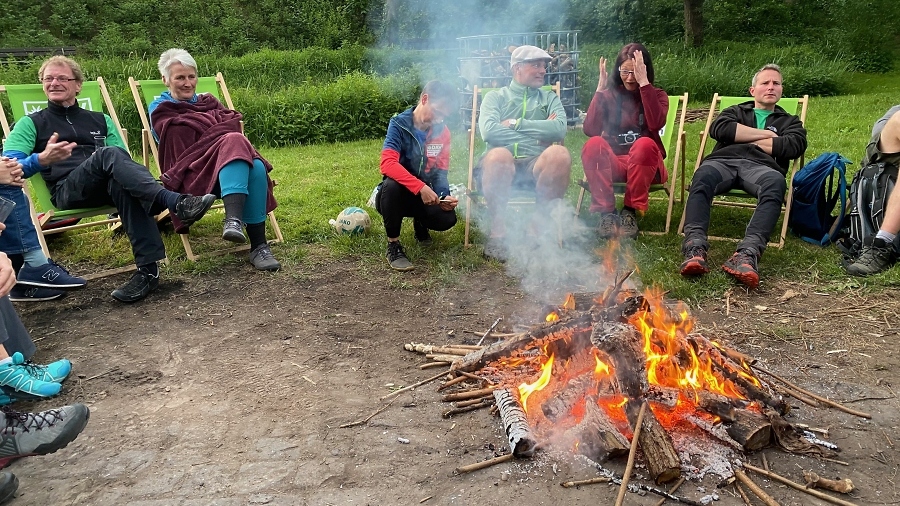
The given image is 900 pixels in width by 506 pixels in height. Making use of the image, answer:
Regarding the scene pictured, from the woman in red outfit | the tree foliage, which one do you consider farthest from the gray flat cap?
the tree foliage

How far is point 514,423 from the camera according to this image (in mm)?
2494

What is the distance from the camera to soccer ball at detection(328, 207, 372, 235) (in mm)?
5227

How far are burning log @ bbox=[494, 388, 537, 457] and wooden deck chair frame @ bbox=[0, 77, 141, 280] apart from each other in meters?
3.25

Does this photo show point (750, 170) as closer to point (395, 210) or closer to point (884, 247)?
point (884, 247)

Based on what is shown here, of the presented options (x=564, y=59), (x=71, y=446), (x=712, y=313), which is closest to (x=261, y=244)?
(x=71, y=446)

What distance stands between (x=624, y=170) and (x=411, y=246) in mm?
1768

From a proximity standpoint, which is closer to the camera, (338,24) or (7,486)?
(7,486)

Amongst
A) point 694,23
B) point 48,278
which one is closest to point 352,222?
point 48,278

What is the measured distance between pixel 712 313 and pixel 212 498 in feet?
9.39

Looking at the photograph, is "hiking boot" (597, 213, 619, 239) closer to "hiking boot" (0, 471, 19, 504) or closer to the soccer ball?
the soccer ball

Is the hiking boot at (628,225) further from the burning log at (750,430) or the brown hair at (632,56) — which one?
the burning log at (750,430)

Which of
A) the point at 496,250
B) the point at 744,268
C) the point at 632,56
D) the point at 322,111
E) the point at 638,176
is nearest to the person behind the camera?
the point at 744,268

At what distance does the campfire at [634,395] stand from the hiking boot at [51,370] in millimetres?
1842

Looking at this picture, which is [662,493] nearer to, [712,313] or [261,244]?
[712,313]
